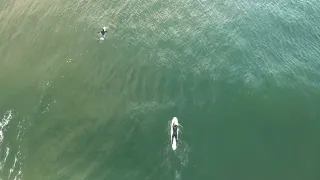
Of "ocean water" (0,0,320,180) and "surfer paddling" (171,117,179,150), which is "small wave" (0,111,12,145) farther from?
"surfer paddling" (171,117,179,150)

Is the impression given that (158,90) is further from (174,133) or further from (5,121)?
(5,121)

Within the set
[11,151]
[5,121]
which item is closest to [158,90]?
[5,121]

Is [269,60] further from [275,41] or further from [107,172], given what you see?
[107,172]

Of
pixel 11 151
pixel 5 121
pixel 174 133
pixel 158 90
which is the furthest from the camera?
pixel 158 90

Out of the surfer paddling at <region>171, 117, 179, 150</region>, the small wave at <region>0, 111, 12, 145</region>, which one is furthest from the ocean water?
the surfer paddling at <region>171, 117, 179, 150</region>

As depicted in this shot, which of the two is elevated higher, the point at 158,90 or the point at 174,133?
the point at 158,90

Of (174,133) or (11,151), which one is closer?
(11,151)

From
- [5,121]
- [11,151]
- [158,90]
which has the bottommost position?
[11,151]

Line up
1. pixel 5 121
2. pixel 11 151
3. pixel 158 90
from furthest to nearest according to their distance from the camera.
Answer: pixel 158 90
pixel 5 121
pixel 11 151

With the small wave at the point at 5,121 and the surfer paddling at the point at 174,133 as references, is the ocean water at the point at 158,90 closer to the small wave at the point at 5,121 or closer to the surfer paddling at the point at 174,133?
the small wave at the point at 5,121
